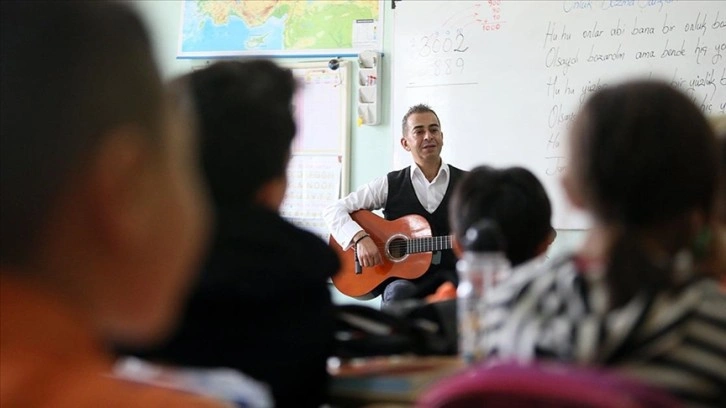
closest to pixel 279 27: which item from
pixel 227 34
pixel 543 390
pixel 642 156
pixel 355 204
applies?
pixel 227 34

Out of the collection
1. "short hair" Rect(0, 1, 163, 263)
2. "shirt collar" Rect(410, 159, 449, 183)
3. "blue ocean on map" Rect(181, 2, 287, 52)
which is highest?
"blue ocean on map" Rect(181, 2, 287, 52)

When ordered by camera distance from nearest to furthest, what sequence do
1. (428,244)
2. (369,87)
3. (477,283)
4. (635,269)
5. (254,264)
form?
1. (635,269)
2. (254,264)
3. (477,283)
4. (428,244)
5. (369,87)

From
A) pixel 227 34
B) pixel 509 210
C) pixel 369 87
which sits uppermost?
pixel 227 34

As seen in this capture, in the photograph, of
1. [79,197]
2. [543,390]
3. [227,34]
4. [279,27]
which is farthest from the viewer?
[227,34]

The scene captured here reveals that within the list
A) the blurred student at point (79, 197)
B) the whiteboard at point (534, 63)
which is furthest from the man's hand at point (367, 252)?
the blurred student at point (79, 197)

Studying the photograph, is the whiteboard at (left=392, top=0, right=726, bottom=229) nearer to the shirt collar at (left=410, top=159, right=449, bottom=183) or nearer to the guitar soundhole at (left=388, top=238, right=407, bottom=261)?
the shirt collar at (left=410, top=159, right=449, bottom=183)

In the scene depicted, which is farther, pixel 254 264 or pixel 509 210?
pixel 509 210

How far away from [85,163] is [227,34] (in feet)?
11.8

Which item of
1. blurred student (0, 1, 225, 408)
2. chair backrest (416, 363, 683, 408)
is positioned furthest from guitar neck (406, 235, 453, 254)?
blurred student (0, 1, 225, 408)

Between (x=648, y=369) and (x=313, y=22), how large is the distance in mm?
3015

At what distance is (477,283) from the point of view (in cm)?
106

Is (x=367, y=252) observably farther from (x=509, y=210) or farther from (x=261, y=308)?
(x=261, y=308)

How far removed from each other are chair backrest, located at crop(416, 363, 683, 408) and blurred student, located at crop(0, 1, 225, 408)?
0.36m

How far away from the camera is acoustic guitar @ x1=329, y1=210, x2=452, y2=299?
2.99 metres
